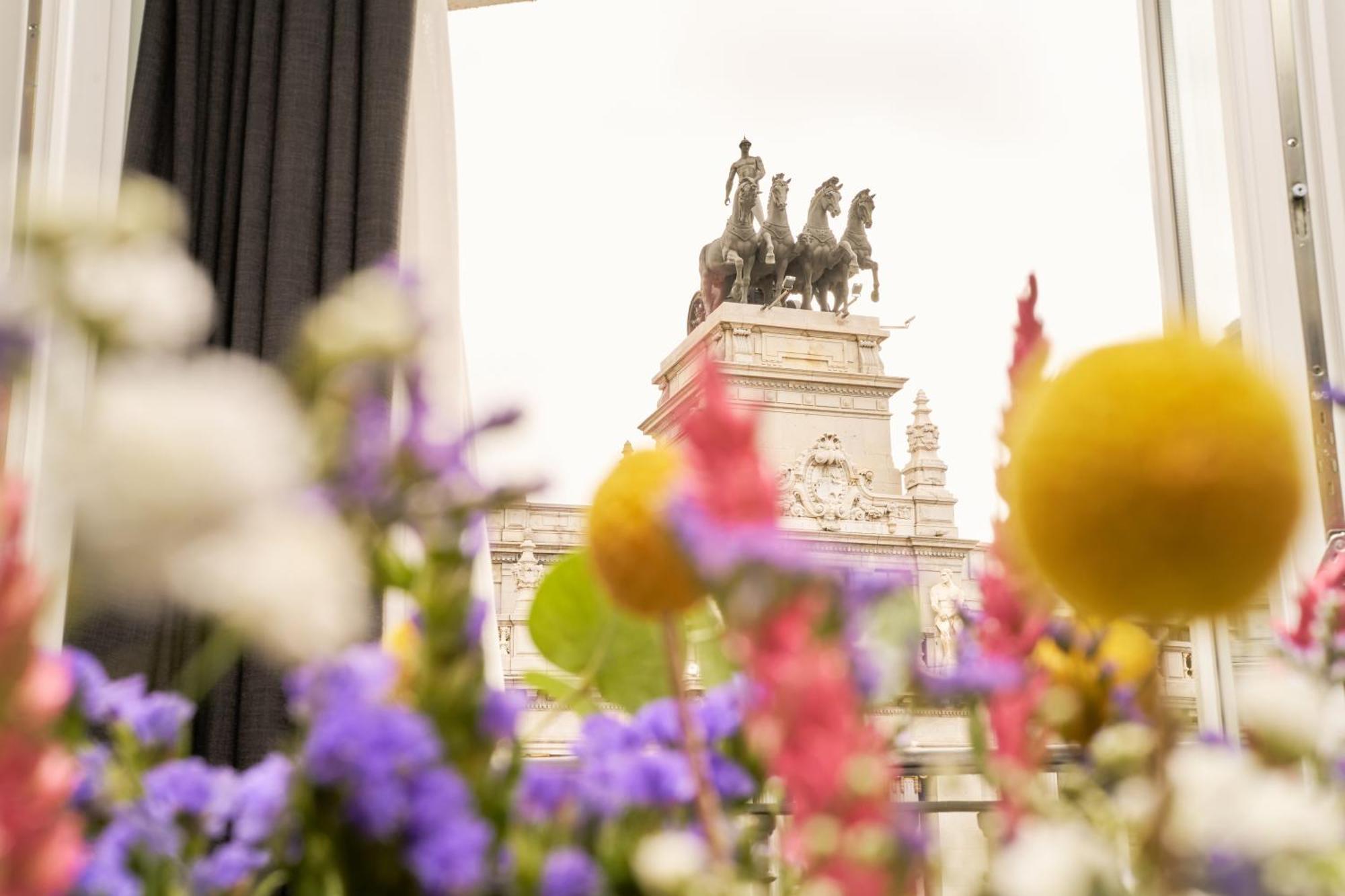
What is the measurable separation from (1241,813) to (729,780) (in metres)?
0.16

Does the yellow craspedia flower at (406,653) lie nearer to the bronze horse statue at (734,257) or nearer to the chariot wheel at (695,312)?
the bronze horse statue at (734,257)

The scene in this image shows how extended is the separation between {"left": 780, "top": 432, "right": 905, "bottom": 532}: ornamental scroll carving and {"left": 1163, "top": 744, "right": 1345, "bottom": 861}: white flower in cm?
1353

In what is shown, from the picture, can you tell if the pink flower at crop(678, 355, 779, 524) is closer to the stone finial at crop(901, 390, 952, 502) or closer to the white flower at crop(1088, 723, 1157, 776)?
the white flower at crop(1088, 723, 1157, 776)

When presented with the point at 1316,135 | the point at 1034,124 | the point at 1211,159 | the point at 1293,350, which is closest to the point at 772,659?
the point at 1293,350

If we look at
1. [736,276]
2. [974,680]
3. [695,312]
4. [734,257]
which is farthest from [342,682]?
[695,312]

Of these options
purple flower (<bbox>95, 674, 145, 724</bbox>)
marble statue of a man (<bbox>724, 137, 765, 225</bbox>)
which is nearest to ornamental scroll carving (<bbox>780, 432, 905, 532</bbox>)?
marble statue of a man (<bbox>724, 137, 765, 225</bbox>)

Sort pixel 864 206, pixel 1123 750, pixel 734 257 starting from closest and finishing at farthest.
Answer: pixel 1123 750 → pixel 734 257 → pixel 864 206

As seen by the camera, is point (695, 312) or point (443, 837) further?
point (695, 312)

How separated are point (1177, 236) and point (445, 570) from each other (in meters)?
2.23

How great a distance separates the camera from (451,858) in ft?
0.70

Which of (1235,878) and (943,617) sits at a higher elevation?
(943,617)

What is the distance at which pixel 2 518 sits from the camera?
7.4 inches

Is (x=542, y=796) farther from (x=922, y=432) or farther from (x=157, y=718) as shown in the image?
(x=922, y=432)

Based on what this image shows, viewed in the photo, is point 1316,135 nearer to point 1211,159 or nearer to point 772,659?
point 1211,159
